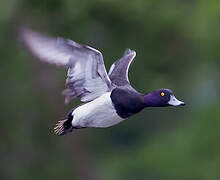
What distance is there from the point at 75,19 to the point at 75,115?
865 cm

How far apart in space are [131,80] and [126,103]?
25.2 feet

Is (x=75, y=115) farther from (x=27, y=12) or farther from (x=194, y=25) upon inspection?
(x=194, y=25)

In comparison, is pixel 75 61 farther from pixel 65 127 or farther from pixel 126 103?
pixel 65 127

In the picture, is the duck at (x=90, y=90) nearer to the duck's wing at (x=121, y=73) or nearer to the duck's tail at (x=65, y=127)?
the duck's tail at (x=65, y=127)

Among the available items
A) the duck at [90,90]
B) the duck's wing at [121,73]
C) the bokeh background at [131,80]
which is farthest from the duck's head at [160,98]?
the bokeh background at [131,80]

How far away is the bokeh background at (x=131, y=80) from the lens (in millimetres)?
15500

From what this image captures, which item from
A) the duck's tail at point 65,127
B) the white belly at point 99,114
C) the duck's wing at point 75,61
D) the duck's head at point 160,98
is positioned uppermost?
the duck's wing at point 75,61

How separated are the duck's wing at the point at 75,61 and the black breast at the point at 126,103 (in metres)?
0.14

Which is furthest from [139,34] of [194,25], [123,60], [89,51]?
[89,51]

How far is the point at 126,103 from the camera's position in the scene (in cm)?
743

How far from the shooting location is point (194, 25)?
16891 mm

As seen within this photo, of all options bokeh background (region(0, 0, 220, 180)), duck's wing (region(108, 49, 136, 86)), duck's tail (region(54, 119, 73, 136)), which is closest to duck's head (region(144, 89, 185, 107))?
duck's wing (region(108, 49, 136, 86))

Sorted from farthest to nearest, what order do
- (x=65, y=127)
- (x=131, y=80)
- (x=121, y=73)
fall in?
(x=131, y=80)
(x=121, y=73)
(x=65, y=127)

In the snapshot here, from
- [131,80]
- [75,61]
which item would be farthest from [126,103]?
[131,80]
